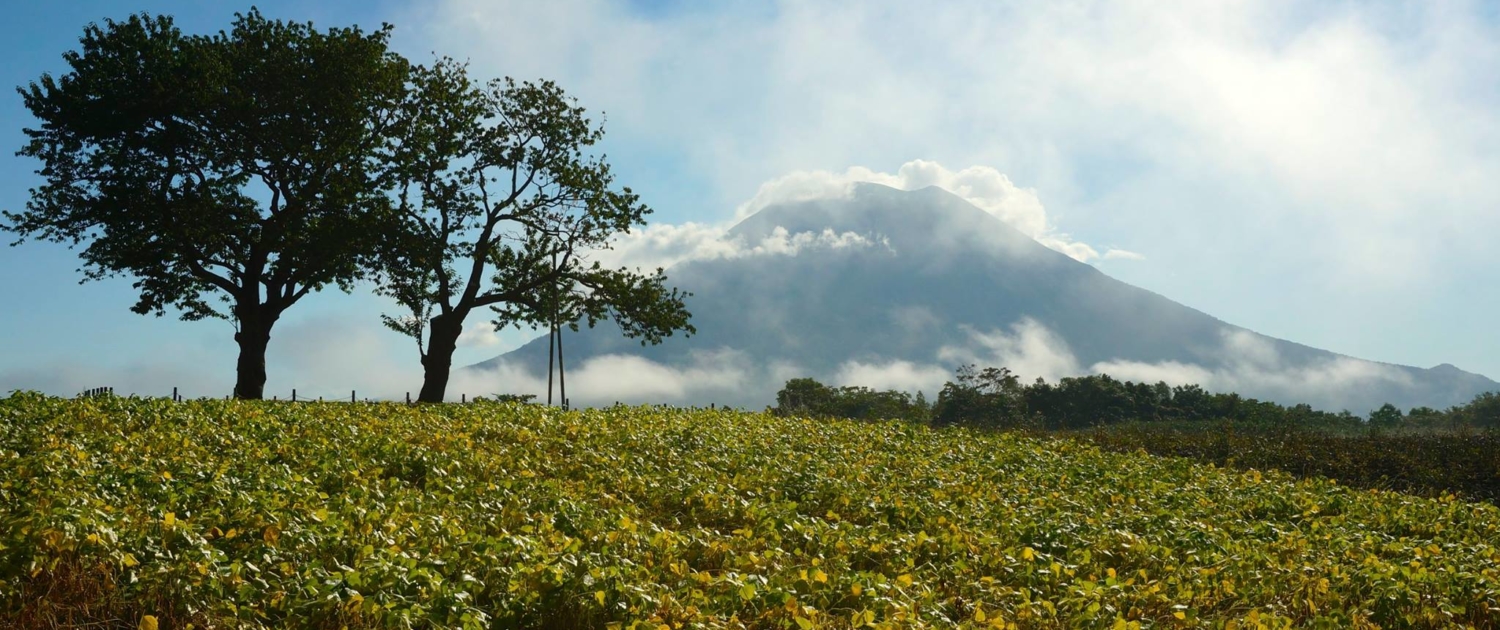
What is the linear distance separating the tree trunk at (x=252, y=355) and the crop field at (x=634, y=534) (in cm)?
1253

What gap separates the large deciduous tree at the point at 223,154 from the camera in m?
28.1

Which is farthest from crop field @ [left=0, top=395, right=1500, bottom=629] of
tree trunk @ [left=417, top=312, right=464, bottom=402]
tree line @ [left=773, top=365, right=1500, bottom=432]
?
tree line @ [left=773, top=365, right=1500, bottom=432]

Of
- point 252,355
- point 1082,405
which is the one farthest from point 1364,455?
point 1082,405

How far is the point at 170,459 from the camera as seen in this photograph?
1189 centimetres

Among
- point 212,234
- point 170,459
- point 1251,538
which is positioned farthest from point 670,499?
point 212,234

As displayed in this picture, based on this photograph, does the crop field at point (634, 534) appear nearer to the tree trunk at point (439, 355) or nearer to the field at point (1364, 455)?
the field at point (1364, 455)

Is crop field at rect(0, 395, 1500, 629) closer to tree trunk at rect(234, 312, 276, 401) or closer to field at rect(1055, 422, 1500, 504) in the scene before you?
field at rect(1055, 422, 1500, 504)

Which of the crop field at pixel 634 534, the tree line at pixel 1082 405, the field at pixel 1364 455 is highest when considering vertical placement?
the tree line at pixel 1082 405

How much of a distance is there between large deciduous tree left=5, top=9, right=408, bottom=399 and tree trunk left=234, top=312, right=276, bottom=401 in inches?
1.6

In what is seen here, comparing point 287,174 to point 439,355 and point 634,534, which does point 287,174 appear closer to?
point 439,355

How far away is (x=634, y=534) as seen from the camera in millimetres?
9367

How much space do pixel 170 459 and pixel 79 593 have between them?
17.4 feet

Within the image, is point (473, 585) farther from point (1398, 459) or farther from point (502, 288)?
point (502, 288)

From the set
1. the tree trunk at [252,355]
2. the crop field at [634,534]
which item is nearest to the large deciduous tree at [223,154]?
the tree trunk at [252,355]
